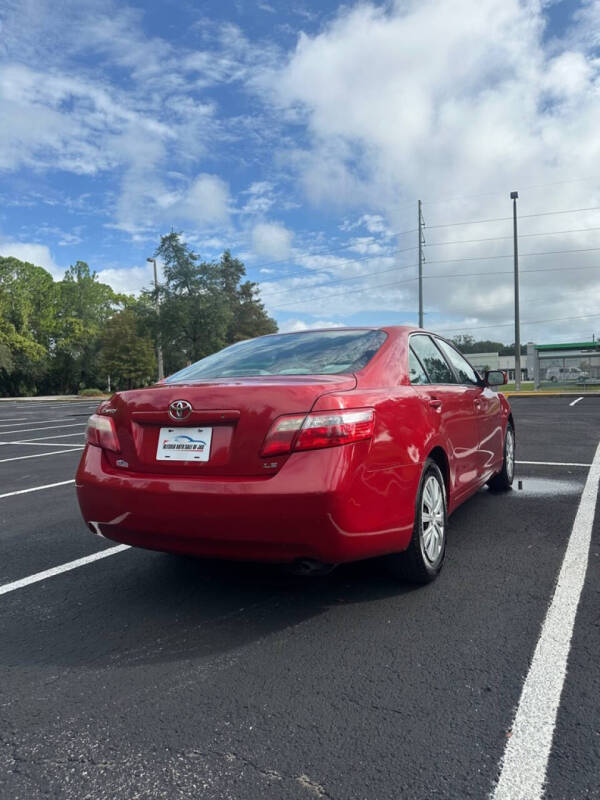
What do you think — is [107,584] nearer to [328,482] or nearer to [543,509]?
[328,482]

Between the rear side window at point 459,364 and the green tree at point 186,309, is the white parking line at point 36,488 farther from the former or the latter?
the green tree at point 186,309

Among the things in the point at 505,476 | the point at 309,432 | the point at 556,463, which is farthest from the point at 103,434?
the point at 556,463

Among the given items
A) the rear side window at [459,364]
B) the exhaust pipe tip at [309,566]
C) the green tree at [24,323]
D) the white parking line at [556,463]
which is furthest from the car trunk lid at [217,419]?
the green tree at [24,323]

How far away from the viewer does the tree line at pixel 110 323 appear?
150 feet

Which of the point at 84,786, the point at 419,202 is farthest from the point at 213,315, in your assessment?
the point at 84,786

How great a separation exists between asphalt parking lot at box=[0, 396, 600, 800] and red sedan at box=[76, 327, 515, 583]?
37 centimetres

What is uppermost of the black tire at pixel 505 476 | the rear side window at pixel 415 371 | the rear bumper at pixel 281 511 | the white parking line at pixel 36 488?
the rear side window at pixel 415 371

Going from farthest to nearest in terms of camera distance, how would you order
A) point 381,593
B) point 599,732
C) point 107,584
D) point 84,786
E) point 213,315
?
point 213,315 → point 107,584 → point 381,593 → point 599,732 → point 84,786

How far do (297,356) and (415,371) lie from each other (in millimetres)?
752

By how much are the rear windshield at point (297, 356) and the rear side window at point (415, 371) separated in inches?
9.3

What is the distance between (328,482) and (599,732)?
1322 millimetres

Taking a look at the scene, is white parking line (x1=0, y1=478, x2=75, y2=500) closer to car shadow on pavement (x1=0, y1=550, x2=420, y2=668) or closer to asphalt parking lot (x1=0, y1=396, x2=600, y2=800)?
asphalt parking lot (x1=0, y1=396, x2=600, y2=800)

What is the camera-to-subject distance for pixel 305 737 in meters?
2.02

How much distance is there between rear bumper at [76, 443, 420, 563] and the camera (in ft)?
8.74
